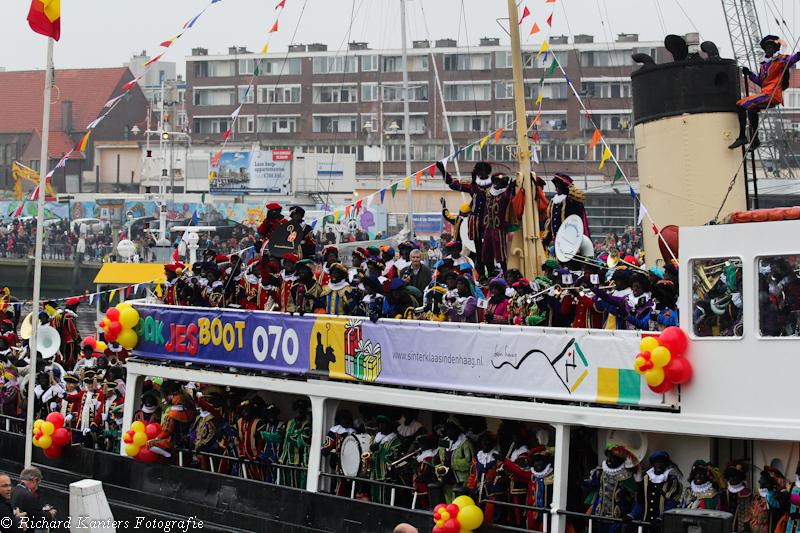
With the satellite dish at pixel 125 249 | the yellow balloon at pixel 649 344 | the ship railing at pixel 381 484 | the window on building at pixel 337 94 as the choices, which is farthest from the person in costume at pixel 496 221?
the window on building at pixel 337 94

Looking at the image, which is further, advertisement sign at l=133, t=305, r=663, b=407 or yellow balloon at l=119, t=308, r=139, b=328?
yellow balloon at l=119, t=308, r=139, b=328

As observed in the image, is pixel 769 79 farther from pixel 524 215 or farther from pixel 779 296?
pixel 779 296

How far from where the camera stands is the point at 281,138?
197ft

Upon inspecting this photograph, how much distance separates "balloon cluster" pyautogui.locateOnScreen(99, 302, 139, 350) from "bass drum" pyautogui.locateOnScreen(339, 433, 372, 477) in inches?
143

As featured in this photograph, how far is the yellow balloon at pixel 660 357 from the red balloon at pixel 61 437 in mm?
8353

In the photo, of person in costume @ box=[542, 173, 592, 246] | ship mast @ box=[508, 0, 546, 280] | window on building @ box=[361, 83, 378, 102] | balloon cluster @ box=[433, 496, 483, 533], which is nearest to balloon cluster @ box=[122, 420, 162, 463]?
balloon cluster @ box=[433, 496, 483, 533]

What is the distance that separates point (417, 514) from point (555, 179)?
425 cm

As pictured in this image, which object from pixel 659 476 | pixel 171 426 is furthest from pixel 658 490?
pixel 171 426

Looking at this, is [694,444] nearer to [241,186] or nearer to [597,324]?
[597,324]

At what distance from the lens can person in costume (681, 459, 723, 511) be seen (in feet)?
22.4

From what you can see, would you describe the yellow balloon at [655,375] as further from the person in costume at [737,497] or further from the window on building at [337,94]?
the window on building at [337,94]

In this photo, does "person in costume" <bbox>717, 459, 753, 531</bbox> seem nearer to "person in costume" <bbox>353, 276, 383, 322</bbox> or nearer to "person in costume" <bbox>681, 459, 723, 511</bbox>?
"person in costume" <bbox>681, 459, 723, 511</bbox>

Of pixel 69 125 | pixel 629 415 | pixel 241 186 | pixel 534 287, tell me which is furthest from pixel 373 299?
pixel 69 125

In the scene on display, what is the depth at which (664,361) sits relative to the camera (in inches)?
266
